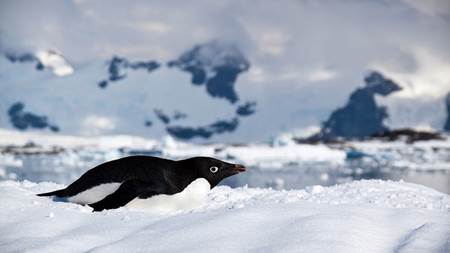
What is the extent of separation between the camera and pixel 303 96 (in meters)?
172

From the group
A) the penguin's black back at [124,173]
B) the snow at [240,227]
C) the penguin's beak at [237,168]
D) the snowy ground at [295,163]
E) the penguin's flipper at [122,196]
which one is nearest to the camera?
the snow at [240,227]

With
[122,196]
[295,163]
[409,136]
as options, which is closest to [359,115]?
[409,136]

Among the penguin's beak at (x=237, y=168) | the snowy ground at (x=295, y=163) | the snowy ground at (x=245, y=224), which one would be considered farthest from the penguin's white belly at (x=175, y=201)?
the snowy ground at (x=295, y=163)

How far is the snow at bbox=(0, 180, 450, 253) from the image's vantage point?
3.49 m

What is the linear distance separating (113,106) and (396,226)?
196202 millimetres

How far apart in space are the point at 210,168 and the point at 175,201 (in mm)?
455

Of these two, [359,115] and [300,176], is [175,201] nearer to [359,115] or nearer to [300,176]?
[300,176]

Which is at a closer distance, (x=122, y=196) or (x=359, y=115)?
(x=122, y=196)

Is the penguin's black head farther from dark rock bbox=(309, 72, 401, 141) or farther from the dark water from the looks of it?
dark rock bbox=(309, 72, 401, 141)

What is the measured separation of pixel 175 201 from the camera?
16.2 ft

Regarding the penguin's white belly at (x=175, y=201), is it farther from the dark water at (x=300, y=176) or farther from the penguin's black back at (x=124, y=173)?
the dark water at (x=300, y=176)

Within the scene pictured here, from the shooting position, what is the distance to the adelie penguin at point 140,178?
493 centimetres

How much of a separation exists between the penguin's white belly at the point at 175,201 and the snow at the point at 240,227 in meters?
0.09

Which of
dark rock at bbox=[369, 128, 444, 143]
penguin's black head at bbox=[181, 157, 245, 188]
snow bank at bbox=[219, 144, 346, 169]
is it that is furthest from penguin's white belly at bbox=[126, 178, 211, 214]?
dark rock at bbox=[369, 128, 444, 143]
